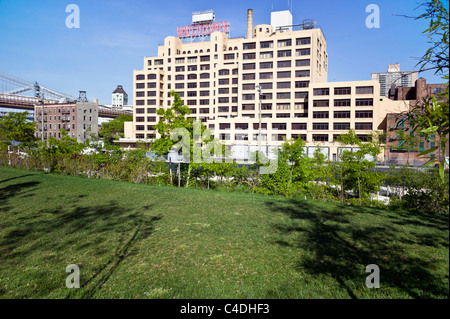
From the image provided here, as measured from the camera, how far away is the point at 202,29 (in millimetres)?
87812

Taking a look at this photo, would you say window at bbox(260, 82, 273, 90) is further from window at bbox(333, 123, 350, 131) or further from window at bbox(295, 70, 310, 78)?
window at bbox(333, 123, 350, 131)

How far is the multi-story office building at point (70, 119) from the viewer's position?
8944 cm

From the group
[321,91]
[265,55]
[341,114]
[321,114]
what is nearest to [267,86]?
[265,55]

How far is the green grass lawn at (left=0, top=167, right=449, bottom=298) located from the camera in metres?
4.46

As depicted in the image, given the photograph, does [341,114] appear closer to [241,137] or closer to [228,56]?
[241,137]

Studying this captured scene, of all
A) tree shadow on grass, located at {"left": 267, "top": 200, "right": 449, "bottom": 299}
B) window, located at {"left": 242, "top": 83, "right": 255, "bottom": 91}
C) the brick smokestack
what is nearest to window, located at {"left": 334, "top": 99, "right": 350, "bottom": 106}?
window, located at {"left": 242, "top": 83, "right": 255, "bottom": 91}

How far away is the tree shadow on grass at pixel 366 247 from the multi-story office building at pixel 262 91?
41.1 m

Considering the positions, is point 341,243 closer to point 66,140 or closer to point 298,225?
point 298,225

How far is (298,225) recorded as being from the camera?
319 inches

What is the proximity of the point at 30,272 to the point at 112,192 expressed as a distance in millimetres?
8211

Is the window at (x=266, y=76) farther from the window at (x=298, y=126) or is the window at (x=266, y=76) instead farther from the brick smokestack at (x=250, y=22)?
the brick smokestack at (x=250, y=22)

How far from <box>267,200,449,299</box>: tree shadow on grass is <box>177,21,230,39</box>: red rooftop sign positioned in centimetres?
8771

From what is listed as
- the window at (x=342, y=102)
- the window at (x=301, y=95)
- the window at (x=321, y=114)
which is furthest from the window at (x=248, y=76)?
the window at (x=342, y=102)
